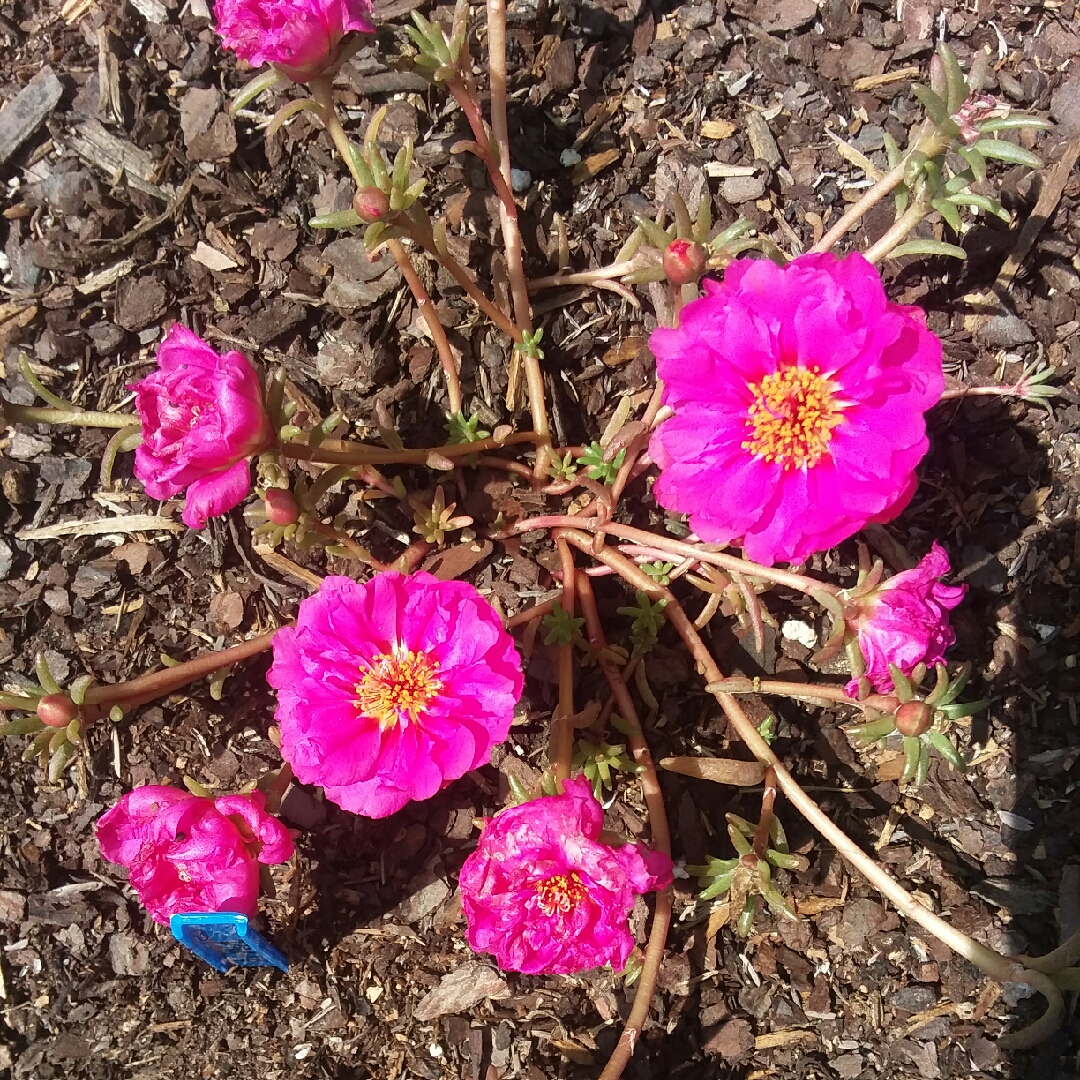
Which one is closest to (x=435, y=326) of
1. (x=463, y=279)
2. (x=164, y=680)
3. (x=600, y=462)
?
(x=463, y=279)

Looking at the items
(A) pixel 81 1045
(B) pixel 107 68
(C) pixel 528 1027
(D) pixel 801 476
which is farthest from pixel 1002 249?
(A) pixel 81 1045

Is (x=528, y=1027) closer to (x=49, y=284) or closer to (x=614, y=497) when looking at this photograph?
(x=614, y=497)

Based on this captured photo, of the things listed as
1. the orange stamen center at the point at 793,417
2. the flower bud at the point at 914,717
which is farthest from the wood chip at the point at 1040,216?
the flower bud at the point at 914,717

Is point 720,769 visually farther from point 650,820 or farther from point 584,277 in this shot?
point 584,277

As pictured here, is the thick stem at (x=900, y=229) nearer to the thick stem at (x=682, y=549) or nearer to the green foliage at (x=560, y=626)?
the thick stem at (x=682, y=549)

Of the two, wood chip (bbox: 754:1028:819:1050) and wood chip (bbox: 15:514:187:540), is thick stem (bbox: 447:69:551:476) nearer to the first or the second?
wood chip (bbox: 15:514:187:540)

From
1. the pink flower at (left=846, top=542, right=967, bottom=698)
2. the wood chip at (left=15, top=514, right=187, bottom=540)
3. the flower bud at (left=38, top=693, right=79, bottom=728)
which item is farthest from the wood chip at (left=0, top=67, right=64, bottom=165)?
the pink flower at (left=846, top=542, right=967, bottom=698)
